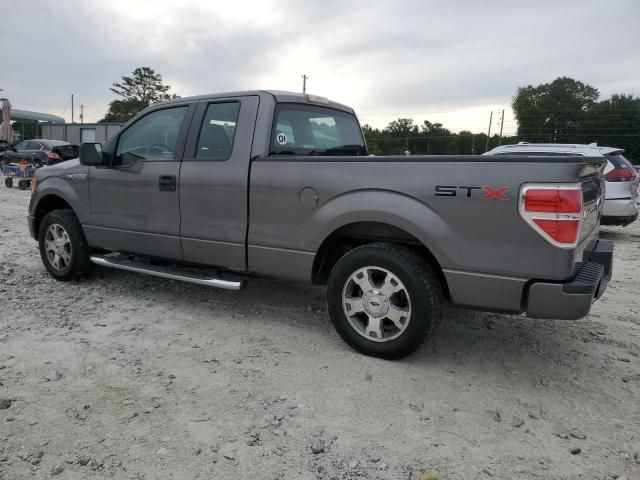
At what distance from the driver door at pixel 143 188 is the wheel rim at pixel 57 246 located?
1.10ft

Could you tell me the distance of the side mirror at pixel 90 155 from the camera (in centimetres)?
466

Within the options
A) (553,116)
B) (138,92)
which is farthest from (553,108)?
(138,92)

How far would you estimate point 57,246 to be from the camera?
17.0ft

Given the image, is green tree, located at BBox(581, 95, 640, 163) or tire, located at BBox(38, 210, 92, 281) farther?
green tree, located at BBox(581, 95, 640, 163)

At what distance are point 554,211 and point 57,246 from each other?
15.4ft

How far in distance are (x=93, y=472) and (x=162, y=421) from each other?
455mm

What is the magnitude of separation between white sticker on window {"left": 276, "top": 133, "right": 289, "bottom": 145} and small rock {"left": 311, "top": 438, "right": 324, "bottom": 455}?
7.77 ft

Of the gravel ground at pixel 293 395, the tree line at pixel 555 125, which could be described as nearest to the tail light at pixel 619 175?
the gravel ground at pixel 293 395

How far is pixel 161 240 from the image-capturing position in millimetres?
4402

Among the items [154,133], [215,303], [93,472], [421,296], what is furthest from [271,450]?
[154,133]

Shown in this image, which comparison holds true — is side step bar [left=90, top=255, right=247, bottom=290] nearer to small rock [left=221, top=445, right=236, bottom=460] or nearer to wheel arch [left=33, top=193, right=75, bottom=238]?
wheel arch [left=33, top=193, right=75, bottom=238]

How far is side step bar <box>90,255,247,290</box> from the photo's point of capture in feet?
13.1

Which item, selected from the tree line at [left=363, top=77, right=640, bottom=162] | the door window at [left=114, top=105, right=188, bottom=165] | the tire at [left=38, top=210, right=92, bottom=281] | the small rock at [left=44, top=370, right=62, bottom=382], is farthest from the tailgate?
the tree line at [left=363, top=77, right=640, bottom=162]

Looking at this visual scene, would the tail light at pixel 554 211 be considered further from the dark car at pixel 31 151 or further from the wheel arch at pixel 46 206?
the dark car at pixel 31 151
